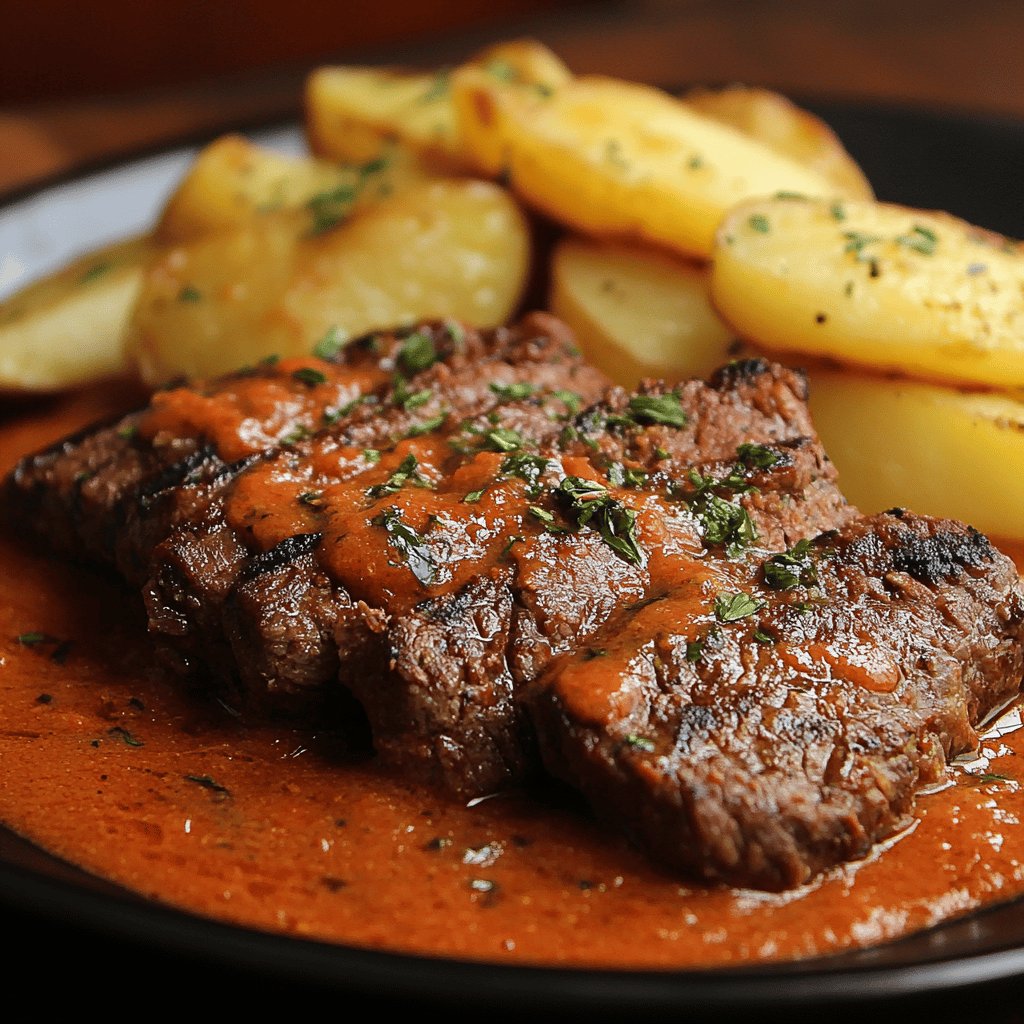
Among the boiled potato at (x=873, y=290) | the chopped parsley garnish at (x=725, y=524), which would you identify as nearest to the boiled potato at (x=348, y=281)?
the boiled potato at (x=873, y=290)

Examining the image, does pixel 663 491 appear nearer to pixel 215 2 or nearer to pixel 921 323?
pixel 921 323

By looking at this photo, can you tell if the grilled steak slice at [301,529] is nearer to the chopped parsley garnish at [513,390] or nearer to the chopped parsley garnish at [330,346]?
the chopped parsley garnish at [513,390]

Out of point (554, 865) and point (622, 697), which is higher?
point (622, 697)

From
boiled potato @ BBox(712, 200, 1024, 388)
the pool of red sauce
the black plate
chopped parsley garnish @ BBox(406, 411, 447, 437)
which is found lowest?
the pool of red sauce

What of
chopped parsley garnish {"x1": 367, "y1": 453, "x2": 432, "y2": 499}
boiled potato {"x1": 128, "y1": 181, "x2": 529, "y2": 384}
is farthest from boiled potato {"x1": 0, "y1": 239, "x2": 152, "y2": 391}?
chopped parsley garnish {"x1": 367, "y1": 453, "x2": 432, "y2": 499}

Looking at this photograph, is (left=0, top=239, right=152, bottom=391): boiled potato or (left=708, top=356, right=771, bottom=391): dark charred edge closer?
(left=708, top=356, right=771, bottom=391): dark charred edge

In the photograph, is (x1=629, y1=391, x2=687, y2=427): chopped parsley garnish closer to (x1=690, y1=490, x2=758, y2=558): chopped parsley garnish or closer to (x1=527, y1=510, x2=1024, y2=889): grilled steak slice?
(x1=690, y1=490, x2=758, y2=558): chopped parsley garnish

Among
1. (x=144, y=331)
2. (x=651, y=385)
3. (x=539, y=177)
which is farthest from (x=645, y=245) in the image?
(x=144, y=331)
